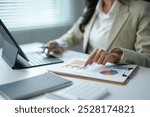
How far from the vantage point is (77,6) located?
96.2 inches

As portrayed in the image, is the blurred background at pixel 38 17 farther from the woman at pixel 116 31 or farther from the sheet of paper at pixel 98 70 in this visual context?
the sheet of paper at pixel 98 70

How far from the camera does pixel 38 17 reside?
2133 mm

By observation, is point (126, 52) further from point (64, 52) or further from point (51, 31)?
point (51, 31)

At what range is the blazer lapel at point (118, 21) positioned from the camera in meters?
1.50

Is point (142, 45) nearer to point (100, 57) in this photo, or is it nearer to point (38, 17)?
point (100, 57)

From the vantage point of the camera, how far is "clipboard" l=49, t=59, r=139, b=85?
0.97 meters

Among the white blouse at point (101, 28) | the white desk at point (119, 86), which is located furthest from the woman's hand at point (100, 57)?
the white blouse at point (101, 28)

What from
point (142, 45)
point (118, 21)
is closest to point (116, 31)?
point (118, 21)

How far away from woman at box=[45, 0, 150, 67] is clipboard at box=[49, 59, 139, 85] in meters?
0.04

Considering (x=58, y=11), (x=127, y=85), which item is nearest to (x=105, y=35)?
(x=127, y=85)

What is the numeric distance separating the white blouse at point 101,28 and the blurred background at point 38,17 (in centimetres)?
61

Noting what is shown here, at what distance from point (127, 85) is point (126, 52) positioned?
0.31 metres

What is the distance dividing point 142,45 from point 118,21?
0.82 feet

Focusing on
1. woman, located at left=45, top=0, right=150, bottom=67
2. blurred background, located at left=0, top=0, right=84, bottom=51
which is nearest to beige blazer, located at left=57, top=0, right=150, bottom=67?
woman, located at left=45, top=0, right=150, bottom=67
